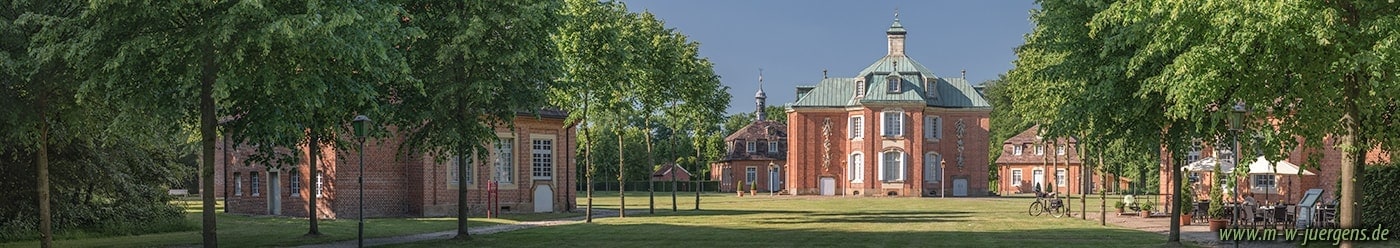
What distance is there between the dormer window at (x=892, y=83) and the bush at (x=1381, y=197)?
169 feet

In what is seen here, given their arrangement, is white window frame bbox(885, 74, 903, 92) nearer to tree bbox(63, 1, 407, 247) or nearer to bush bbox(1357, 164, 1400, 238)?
bush bbox(1357, 164, 1400, 238)

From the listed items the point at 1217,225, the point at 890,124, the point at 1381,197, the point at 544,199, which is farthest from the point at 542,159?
the point at 890,124

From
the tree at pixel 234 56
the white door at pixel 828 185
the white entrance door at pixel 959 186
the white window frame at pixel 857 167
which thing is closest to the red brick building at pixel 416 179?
the tree at pixel 234 56

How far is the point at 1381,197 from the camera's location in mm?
24172

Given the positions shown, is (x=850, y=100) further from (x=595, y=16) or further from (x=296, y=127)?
(x=296, y=127)

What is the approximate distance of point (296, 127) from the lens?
18.2 m

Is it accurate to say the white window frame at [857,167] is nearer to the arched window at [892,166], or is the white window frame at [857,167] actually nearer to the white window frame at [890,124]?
the arched window at [892,166]

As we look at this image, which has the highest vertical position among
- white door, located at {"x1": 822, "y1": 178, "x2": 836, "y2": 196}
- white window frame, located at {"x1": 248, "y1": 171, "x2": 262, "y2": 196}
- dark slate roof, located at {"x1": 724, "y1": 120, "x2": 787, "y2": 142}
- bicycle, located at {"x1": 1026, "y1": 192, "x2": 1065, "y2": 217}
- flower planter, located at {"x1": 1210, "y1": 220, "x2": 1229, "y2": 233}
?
dark slate roof, located at {"x1": 724, "y1": 120, "x2": 787, "y2": 142}

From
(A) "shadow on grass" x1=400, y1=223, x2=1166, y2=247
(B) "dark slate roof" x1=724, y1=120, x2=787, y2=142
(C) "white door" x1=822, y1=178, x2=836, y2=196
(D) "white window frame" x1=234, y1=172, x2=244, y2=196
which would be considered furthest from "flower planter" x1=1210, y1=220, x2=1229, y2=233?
(B) "dark slate roof" x1=724, y1=120, x2=787, y2=142

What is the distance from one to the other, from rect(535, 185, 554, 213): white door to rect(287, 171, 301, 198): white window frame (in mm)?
7877

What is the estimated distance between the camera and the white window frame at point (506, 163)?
135 feet

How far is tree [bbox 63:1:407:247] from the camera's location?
1653cm

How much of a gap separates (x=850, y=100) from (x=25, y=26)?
63664 mm

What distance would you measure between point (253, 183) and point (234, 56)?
26300 mm
